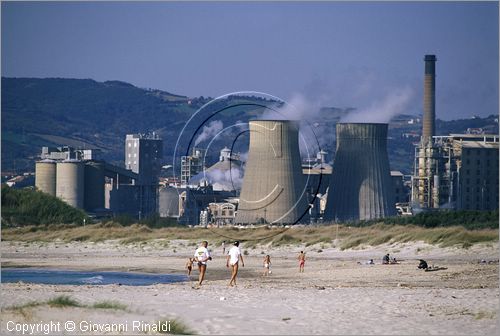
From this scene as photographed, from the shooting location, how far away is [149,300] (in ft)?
51.7

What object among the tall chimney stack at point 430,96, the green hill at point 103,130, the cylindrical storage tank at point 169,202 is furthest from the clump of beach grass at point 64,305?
the green hill at point 103,130

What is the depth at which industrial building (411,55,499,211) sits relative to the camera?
234 ft

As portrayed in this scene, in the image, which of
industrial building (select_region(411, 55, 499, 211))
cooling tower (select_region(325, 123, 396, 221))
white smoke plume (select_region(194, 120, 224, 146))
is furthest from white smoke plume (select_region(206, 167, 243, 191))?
white smoke plume (select_region(194, 120, 224, 146))

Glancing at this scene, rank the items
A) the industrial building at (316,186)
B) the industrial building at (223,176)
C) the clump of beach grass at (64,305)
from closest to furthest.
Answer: the clump of beach grass at (64,305) → the industrial building at (316,186) → the industrial building at (223,176)

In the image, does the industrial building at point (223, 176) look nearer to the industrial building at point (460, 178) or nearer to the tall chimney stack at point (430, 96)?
the tall chimney stack at point (430, 96)

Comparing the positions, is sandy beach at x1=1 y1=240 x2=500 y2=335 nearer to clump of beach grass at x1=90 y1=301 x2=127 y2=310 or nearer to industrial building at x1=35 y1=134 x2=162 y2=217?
clump of beach grass at x1=90 y1=301 x2=127 y2=310

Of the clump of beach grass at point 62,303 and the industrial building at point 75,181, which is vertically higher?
the industrial building at point 75,181

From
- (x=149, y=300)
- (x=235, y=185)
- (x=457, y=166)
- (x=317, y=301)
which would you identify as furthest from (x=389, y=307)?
(x=235, y=185)

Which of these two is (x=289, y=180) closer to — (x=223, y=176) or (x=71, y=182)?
(x=71, y=182)

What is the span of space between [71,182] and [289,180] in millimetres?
19740

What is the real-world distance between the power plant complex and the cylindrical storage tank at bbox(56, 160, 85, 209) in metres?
0.06

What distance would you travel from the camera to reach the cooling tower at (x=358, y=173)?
6347cm

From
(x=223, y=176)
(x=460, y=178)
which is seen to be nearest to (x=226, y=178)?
(x=223, y=176)

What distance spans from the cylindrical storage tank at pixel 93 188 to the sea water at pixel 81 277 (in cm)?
4820
